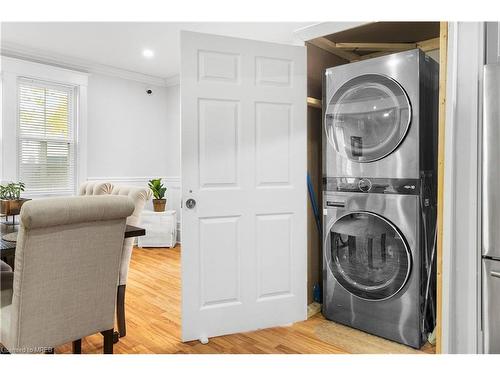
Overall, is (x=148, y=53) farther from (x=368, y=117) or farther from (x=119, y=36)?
(x=368, y=117)

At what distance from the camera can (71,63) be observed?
4.68 meters

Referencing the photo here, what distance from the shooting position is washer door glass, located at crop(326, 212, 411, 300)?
227 cm

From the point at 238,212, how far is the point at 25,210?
4.17ft

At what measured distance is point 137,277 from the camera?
3.72m

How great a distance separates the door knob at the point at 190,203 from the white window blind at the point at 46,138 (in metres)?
3.19

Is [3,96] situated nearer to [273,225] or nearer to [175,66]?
[175,66]

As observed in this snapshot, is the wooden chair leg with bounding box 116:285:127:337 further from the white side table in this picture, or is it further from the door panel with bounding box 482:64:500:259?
the white side table

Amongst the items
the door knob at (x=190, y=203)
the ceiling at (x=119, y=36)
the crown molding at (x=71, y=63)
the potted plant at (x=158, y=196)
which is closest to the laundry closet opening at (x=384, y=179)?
the door knob at (x=190, y=203)

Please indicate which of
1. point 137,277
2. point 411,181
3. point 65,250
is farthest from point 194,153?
point 137,277

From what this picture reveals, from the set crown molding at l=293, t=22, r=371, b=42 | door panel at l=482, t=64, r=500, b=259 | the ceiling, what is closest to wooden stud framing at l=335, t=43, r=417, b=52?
crown molding at l=293, t=22, r=371, b=42

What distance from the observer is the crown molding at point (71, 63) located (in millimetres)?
4228

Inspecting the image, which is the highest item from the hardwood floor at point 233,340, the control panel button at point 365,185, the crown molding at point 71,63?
the crown molding at point 71,63

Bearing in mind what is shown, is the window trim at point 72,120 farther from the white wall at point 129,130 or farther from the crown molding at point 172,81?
the crown molding at point 172,81

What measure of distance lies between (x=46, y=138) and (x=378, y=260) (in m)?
4.23
